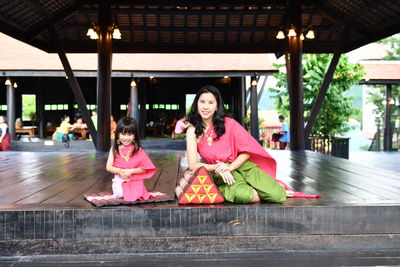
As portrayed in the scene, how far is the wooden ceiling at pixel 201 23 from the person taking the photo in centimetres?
789

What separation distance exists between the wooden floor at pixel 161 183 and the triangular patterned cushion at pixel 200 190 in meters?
0.11

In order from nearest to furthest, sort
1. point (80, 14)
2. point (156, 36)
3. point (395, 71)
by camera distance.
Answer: point (80, 14)
point (156, 36)
point (395, 71)

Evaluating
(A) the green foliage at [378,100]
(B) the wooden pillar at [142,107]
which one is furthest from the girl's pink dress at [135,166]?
(A) the green foliage at [378,100]

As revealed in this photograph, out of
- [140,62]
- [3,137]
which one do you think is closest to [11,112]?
[140,62]

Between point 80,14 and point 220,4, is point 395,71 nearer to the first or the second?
point 220,4

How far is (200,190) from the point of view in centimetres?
288

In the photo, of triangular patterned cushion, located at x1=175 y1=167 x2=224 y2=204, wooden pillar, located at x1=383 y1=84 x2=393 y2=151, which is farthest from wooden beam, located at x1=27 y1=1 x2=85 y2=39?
wooden pillar, located at x1=383 y1=84 x2=393 y2=151

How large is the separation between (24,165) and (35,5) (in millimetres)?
3285

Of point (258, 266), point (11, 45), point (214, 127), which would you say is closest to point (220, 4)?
point (214, 127)

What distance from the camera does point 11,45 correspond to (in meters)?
15.5

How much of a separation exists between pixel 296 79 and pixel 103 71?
3.78 metres

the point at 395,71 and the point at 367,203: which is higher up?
the point at 395,71

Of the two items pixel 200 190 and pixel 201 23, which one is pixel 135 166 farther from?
pixel 201 23

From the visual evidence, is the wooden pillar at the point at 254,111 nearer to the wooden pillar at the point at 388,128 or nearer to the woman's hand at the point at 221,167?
the wooden pillar at the point at 388,128
